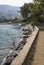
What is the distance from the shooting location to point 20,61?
784cm

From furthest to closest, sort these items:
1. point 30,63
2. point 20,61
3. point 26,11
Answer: point 26,11
point 30,63
point 20,61

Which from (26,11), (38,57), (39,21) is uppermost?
(38,57)

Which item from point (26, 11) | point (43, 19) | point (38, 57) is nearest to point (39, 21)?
point (43, 19)

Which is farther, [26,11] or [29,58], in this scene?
[26,11]

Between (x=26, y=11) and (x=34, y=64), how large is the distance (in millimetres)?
57386

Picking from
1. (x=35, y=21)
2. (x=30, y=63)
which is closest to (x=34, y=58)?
(x=30, y=63)

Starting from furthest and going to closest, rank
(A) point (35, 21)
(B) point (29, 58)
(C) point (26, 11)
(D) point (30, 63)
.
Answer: (C) point (26, 11) < (A) point (35, 21) < (B) point (29, 58) < (D) point (30, 63)

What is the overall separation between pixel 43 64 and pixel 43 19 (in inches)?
1036

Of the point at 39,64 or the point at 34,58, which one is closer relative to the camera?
the point at 39,64

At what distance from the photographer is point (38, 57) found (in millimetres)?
9445

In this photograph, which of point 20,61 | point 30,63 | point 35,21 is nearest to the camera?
point 20,61

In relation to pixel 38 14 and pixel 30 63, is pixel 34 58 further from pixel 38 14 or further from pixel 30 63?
pixel 38 14

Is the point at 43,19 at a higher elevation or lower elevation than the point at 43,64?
lower

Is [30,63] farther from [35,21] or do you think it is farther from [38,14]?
[38,14]
